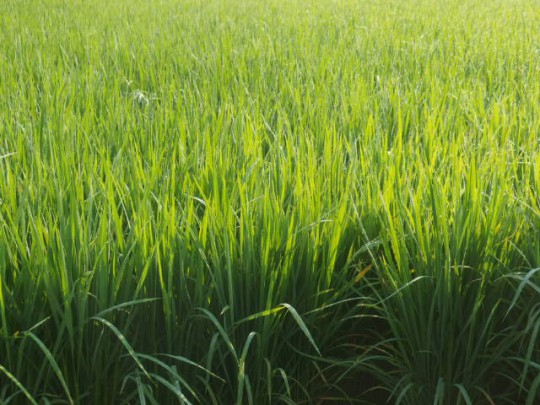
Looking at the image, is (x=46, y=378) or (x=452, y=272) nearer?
(x=46, y=378)

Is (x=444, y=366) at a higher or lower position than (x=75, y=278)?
lower

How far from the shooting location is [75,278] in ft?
3.81

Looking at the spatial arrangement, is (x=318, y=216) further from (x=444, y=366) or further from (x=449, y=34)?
(x=449, y=34)

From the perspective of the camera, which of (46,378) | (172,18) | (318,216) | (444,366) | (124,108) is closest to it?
(46,378)

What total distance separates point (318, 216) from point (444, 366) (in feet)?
1.06

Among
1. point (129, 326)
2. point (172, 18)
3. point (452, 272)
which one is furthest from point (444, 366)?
point (172, 18)

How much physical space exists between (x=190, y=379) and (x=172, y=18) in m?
4.35

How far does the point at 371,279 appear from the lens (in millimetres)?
1395

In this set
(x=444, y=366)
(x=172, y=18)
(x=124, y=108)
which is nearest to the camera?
(x=444, y=366)

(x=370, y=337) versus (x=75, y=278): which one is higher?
(x=75, y=278)

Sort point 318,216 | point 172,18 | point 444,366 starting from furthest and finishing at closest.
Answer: point 172,18 → point 318,216 → point 444,366

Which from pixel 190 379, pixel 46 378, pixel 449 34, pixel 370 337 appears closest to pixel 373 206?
pixel 370 337

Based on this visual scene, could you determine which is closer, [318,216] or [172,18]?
[318,216]

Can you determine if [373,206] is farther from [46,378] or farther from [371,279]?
[46,378]
